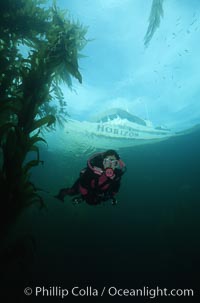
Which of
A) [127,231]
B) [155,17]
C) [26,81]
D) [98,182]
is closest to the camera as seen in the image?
[26,81]

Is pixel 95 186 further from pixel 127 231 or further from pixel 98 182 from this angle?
pixel 127 231

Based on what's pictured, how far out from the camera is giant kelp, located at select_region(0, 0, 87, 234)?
2605 mm

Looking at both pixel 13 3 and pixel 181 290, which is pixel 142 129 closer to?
pixel 181 290

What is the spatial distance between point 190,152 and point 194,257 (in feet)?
22.0

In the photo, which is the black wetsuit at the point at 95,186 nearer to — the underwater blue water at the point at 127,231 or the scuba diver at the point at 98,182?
the scuba diver at the point at 98,182

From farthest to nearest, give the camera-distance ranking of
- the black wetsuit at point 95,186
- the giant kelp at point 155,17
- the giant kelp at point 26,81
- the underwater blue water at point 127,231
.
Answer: the underwater blue water at point 127,231 → the giant kelp at point 155,17 → the black wetsuit at point 95,186 → the giant kelp at point 26,81

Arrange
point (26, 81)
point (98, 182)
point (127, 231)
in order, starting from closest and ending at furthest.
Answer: point (26, 81)
point (98, 182)
point (127, 231)

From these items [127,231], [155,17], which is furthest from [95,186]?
[127,231]

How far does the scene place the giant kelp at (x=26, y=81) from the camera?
261cm

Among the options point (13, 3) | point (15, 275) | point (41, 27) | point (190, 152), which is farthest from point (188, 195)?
point (13, 3)

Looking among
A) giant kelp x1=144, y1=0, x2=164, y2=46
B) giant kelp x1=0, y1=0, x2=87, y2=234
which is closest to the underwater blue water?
giant kelp x1=0, y1=0, x2=87, y2=234

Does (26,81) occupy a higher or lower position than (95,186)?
higher

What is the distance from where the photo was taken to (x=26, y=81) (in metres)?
3.09

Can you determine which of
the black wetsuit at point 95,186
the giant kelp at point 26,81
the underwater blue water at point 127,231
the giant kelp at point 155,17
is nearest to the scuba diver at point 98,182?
the black wetsuit at point 95,186
